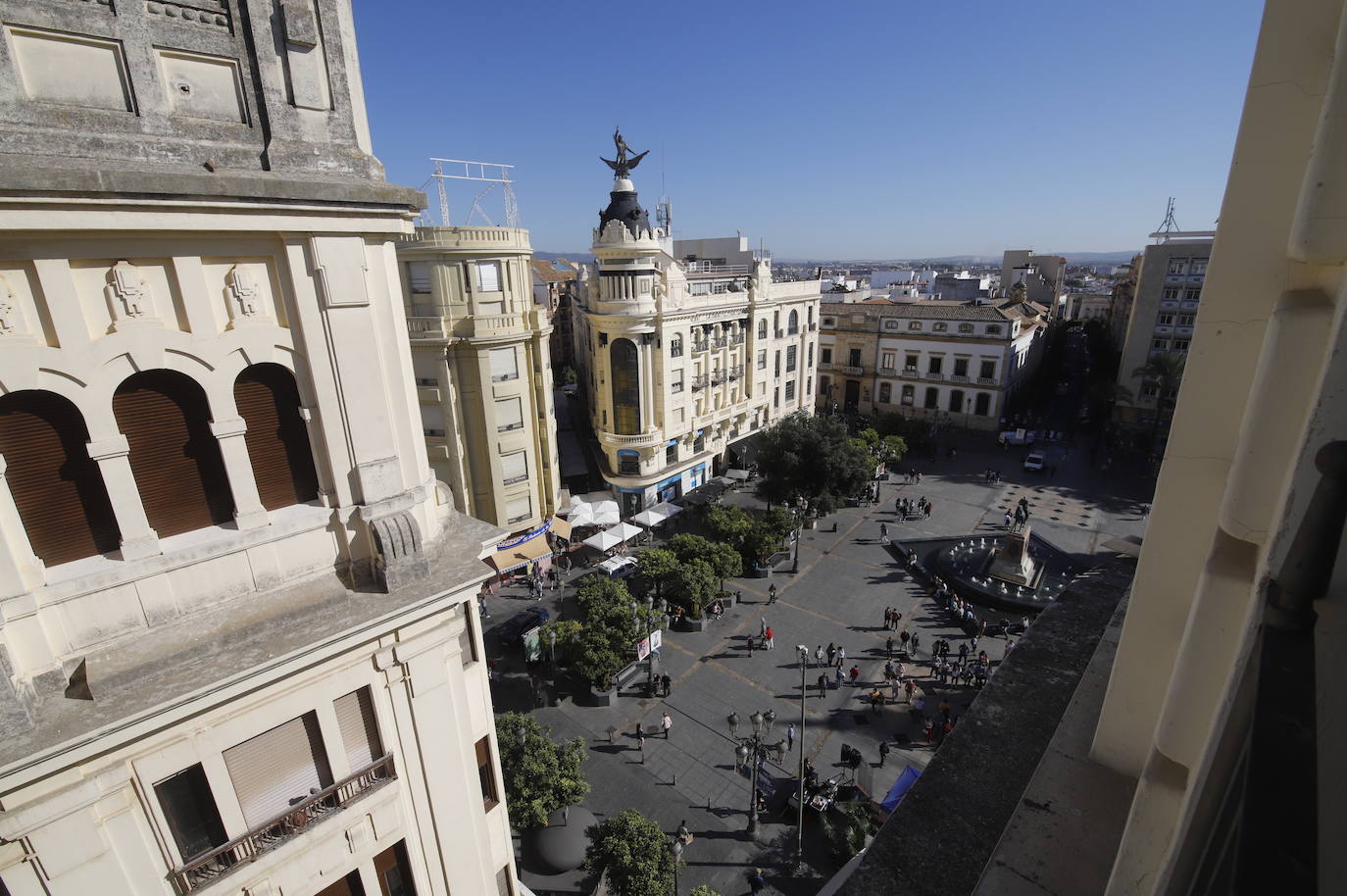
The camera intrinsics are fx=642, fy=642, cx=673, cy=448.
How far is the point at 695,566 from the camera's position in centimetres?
2708

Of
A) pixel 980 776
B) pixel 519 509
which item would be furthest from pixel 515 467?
pixel 980 776

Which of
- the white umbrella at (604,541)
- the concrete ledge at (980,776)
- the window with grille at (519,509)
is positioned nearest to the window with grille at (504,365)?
the window with grille at (519,509)

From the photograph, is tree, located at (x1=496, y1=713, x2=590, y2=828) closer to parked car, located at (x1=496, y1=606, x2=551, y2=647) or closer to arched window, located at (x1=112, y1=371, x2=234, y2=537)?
arched window, located at (x1=112, y1=371, x2=234, y2=537)

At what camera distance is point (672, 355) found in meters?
37.8

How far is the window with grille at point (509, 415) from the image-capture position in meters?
30.6

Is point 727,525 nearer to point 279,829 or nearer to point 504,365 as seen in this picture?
point 504,365

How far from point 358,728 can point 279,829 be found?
4.32ft

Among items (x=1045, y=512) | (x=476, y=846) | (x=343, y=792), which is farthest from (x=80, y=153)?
(x=1045, y=512)

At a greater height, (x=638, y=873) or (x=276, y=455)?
(x=276, y=455)

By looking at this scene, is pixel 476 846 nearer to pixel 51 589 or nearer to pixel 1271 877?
pixel 51 589

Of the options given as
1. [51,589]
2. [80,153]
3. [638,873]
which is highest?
[80,153]

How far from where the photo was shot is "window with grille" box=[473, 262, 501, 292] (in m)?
28.7

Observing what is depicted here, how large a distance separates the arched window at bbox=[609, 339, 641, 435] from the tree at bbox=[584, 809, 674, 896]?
25158 millimetres

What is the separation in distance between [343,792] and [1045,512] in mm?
40902
